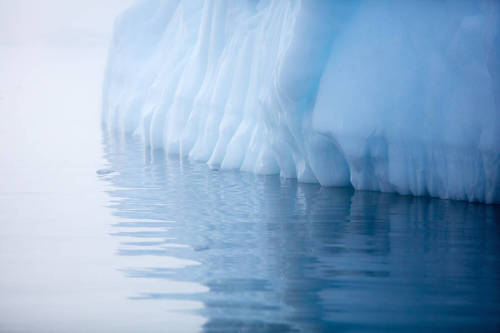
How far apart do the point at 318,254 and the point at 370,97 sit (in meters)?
3.83

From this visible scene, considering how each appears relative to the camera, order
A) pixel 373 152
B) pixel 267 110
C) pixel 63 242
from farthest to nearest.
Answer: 1. pixel 267 110
2. pixel 373 152
3. pixel 63 242

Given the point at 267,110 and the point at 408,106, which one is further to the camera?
the point at 267,110

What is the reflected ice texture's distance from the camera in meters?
4.40

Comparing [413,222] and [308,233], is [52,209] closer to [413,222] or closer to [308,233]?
[308,233]

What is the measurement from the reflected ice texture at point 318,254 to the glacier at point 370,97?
17.3 inches

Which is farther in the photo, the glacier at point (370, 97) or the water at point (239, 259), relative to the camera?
the glacier at point (370, 97)

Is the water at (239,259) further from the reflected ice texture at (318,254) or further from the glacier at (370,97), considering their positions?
the glacier at (370,97)

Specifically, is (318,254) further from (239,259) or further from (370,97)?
(370,97)

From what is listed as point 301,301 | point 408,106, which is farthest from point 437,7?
point 301,301

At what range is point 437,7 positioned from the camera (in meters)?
8.95

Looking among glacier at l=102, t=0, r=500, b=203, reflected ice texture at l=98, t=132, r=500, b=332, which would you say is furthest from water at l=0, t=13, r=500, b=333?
glacier at l=102, t=0, r=500, b=203

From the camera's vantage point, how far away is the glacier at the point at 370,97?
8422 millimetres

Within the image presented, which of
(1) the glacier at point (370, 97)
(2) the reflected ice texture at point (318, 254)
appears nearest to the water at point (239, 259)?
(2) the reflected ice texture at point (318, 254)

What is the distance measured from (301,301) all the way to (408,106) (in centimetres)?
501
